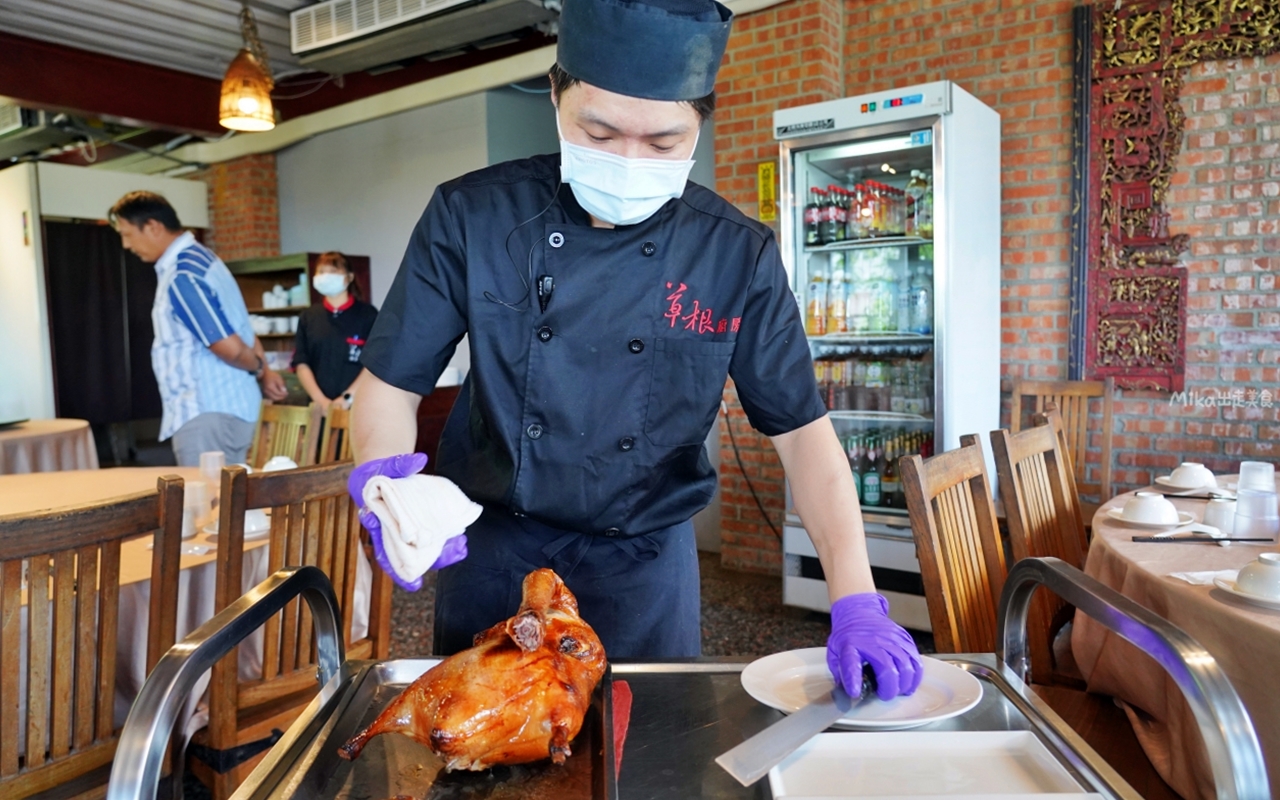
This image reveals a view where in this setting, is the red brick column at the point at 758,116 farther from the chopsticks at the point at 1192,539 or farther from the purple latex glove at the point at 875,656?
the purple latex glove at the point at 875,656

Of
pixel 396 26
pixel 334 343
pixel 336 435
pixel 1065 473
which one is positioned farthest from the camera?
pixel 334 343

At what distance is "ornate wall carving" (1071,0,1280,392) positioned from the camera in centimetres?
363

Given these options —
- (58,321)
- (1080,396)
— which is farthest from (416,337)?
(58,321)

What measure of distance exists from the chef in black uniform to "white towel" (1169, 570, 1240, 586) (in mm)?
833

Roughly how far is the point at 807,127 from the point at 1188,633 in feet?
9.87

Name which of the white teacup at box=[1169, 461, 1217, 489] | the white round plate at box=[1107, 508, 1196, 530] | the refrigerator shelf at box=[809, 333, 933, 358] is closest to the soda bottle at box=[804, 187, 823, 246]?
the refrigerator shelf at box=[809, 333, 933, 358]

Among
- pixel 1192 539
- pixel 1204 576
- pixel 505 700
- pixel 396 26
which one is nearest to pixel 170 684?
pixel 505 700

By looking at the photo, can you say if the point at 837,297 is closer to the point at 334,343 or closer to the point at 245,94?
the point at 334,343

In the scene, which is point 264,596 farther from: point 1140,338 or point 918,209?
point 1140,338

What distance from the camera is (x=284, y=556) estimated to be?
2.00 metres

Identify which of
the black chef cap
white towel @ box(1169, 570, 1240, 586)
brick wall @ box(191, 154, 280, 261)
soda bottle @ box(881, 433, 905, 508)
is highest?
brick wall @ box(191, 154, 280, 261)

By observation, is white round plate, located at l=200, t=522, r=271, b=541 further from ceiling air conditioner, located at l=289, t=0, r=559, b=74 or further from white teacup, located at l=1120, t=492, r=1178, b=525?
ceiling air conditioner, located at l=289, t=0, r=559, b=74

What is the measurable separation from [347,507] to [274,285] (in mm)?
5668

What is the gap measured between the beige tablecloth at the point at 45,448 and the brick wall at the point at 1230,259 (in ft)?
16.9
